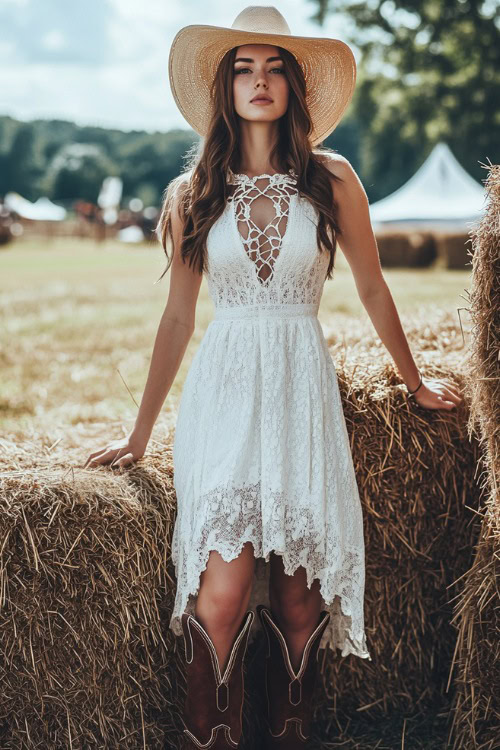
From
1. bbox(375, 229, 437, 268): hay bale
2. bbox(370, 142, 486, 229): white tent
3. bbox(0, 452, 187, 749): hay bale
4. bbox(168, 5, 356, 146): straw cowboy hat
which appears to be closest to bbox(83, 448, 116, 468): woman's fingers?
bbox(0, 452, 187, 749): hay bale

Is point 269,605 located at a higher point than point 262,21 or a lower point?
lower

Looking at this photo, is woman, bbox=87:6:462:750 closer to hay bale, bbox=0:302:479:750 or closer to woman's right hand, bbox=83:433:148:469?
woman's right hand, bbox=83:433:148:469

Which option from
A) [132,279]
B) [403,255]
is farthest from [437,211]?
[132,279]


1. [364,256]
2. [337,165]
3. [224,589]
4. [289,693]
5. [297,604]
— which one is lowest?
[289,693]

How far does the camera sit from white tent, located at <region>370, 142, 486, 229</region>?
1977cm

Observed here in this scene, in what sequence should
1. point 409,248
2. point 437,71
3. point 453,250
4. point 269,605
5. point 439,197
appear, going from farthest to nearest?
point 437,71 < point 439,197 < point 409,248 < point 453,250 < point 269,605

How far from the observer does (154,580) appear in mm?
2377

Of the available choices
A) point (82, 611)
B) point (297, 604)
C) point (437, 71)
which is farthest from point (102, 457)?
point (437, 71)

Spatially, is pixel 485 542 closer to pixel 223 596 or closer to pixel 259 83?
pixel 223 596

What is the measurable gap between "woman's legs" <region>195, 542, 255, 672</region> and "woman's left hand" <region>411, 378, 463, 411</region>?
78 cm

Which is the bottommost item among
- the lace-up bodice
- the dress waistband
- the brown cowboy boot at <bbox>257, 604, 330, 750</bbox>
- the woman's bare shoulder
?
the brown cowboy boot at <bbox>257, 604, 330, 750</bbox>

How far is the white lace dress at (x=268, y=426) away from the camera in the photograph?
7.23ft

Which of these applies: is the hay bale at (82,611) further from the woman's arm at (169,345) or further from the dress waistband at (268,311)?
the dress waistband at (268,311)

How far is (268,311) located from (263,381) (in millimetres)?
215
